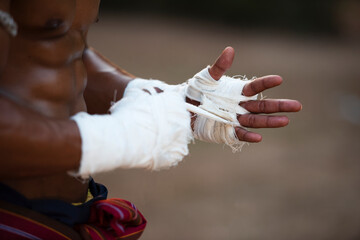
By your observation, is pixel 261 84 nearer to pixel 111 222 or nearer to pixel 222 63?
pixel 222 63

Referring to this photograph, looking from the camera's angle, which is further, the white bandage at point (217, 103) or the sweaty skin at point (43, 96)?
the white bandage at point (217, 103)

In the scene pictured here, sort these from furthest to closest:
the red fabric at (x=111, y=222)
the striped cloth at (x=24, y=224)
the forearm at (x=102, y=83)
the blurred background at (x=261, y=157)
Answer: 1. the blurred background at (x=261, y=157)
2. the forearm at (x=102, y=83)
3. the red fabric at (x=111, y=222)
4. the striped cloth at (x=24, y=224)

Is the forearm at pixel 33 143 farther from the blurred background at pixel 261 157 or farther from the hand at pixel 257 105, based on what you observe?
the blurred background at pixel 261 157

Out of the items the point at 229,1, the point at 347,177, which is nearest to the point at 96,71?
the point at 347,177

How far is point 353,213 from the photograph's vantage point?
3.05 m

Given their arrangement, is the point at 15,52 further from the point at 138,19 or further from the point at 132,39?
the point at 138,19

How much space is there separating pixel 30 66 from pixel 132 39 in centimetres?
698

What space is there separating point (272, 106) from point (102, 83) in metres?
0.45

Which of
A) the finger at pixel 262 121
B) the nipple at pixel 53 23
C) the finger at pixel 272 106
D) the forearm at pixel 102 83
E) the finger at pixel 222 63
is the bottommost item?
the forearm at pixel 102 83

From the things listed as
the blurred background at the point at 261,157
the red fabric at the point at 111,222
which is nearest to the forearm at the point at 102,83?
the red fabric at the point at 111,222

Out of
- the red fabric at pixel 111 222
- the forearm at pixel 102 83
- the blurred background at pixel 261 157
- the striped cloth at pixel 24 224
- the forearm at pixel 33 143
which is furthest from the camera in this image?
the blurred background at pixel 261 157

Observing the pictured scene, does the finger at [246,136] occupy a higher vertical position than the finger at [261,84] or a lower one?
lower

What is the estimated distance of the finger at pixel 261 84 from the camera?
1073 millimetres

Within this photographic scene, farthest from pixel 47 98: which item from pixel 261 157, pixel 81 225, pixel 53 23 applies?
pixel 261 157
